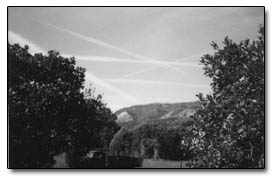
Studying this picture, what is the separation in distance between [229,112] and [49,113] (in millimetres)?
2469

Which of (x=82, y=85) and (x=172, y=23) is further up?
(x=172, y=23)

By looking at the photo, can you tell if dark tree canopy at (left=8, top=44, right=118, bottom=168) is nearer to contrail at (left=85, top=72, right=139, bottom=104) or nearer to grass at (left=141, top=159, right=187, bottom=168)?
contrail at (left=85, top=72, right=139, bottom=104)

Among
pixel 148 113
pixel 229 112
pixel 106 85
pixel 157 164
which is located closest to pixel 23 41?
pixel 106 85

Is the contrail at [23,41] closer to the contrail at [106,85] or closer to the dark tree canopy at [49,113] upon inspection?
the dark tree canopy at [49,113]

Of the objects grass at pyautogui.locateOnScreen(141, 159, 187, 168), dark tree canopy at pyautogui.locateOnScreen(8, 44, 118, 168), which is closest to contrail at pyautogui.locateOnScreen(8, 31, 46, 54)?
dark tree canopy at pyautogui.locateOnScreen(8, 44, 118, 168)

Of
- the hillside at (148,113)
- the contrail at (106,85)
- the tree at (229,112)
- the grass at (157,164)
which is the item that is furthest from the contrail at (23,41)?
the tree at (229,112)

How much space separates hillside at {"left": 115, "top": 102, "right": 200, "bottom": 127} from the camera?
471 centimetres

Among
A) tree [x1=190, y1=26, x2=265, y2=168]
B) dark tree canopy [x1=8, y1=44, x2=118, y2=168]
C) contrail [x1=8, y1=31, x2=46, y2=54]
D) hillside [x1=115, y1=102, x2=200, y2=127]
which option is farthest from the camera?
contrail [x1=8, y1=31, x2=46, y2=54]

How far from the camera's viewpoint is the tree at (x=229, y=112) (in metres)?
4.05

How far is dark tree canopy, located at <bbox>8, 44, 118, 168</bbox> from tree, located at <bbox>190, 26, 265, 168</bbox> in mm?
1365
